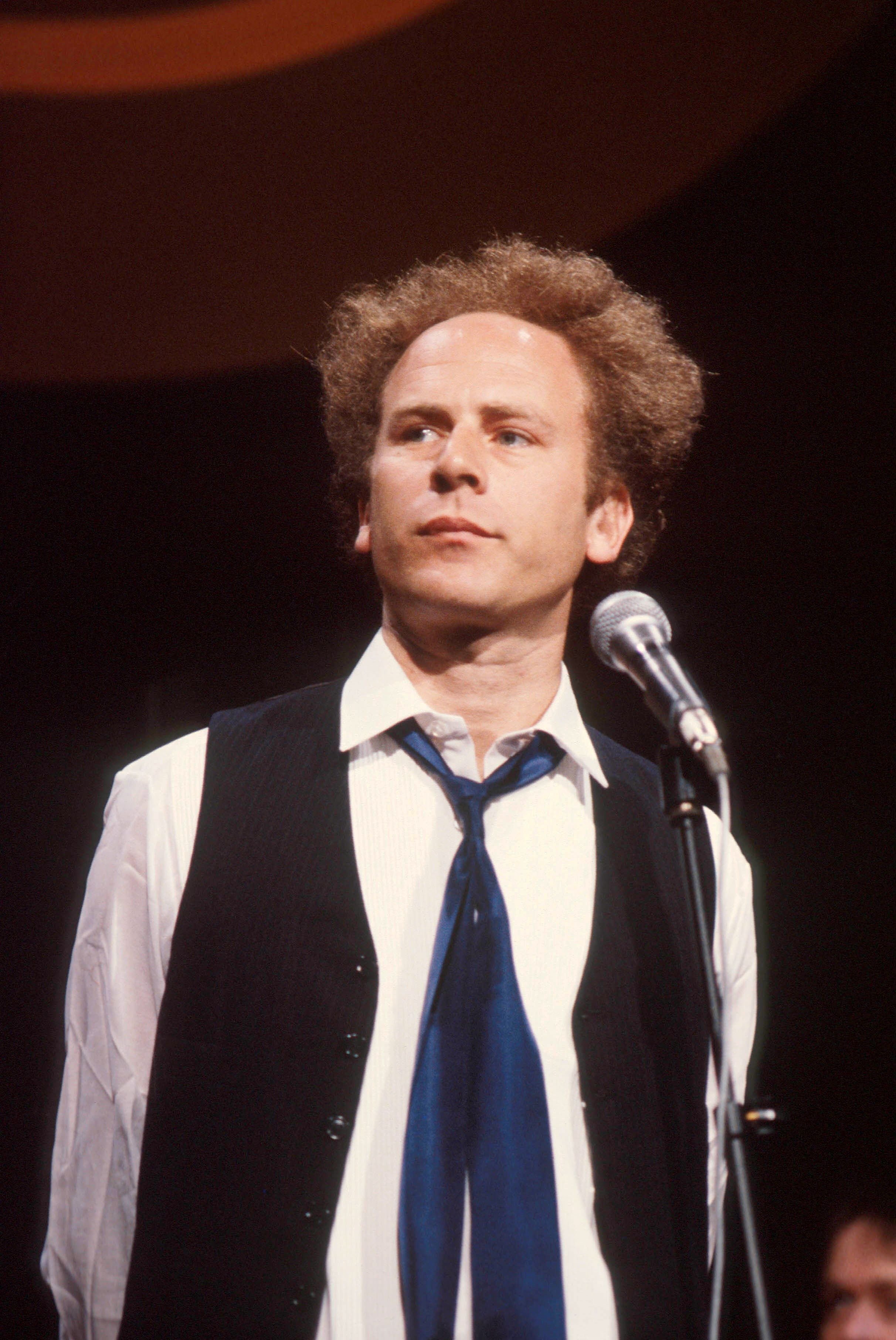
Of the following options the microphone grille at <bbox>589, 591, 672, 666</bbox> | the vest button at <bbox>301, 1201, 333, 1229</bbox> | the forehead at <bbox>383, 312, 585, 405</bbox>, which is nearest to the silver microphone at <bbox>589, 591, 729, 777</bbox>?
the microphone grille at <bbox>589, 591, 672, 666</bbox>

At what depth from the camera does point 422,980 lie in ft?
5.34

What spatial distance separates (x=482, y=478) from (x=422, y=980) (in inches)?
27.9

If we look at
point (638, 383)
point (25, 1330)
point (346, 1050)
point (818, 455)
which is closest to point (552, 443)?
point (638, 383)

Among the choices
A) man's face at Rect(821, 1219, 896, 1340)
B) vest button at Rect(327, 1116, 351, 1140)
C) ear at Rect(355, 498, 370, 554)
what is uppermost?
ear at Rect(355, 498, 370, 554)

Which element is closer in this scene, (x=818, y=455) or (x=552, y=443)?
(x=552, y=443)

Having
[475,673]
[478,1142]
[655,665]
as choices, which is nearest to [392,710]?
[475,673]

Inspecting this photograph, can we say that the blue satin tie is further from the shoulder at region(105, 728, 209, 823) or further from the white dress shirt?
the shoulder at region(105, 728, 209, 823)

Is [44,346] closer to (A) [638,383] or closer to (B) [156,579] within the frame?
(B) [156,579]

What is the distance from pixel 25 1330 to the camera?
5.86 feet

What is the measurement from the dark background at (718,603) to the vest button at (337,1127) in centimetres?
56

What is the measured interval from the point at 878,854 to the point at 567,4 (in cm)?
155

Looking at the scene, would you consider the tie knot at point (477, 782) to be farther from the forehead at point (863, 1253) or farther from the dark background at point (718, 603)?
the forehead at point (863, 1253)

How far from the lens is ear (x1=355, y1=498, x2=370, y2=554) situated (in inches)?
77.3

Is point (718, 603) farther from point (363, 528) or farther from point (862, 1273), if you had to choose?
point (862, 1273)
